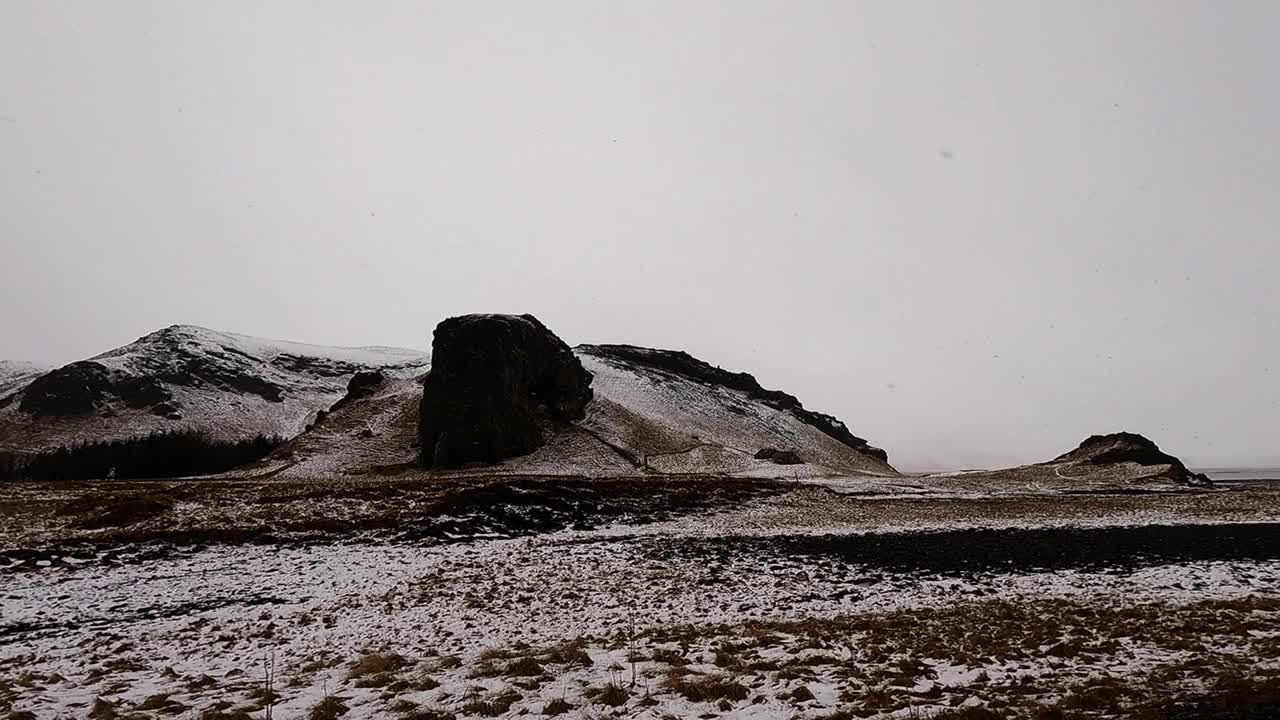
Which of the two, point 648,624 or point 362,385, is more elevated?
point 362,385

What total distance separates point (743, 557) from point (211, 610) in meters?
15.2

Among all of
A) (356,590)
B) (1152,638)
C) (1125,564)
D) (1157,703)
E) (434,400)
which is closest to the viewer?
(1157,703)

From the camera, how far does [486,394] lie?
59844mm

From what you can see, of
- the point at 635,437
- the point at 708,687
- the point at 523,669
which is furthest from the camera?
the point at 635,437

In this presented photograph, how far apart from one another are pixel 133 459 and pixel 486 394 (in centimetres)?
3838

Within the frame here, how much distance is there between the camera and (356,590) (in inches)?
678

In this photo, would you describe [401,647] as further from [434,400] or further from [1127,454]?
[1127,454]

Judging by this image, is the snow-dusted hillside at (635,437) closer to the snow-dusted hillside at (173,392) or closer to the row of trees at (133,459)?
the row of trees at (133,459)

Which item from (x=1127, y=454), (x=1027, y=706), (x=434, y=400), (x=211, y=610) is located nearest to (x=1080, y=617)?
(x=1027, y=706)

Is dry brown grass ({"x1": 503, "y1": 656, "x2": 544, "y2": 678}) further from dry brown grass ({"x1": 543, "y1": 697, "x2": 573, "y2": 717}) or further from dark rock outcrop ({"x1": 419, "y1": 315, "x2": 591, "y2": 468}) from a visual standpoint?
dark rock outcrop ({"x1": 419, "y1": 315, "x2": 591, "y2": 468})

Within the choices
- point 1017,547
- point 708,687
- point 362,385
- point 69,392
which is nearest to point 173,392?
point 69,392

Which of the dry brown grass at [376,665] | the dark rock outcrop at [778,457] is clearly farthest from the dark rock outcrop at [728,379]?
the dry brown grass at [376,665]

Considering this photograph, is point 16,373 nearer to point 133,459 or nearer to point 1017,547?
point 133,459

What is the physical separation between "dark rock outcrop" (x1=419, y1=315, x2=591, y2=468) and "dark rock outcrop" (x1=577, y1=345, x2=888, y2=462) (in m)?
37.4
